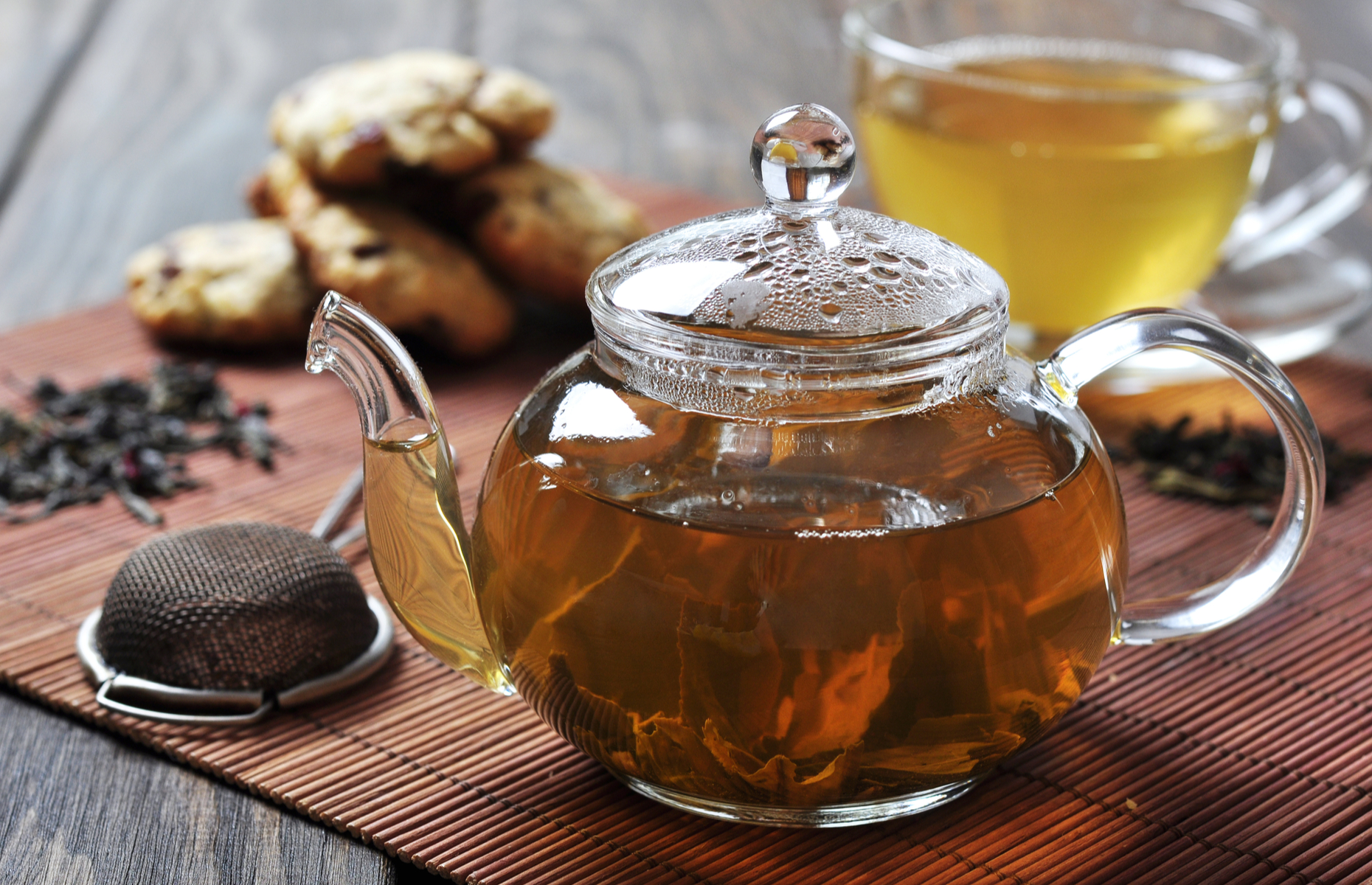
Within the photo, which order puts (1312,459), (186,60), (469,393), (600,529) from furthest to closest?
(186,60), (469,393), (1312,459), (600,529)

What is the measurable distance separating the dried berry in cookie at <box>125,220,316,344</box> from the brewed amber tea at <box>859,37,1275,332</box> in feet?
2.39

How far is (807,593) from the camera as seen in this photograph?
764mm

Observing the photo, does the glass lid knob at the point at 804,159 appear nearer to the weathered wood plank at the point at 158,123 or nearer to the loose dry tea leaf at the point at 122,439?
the loose dry tea leaf at the point at 122,439

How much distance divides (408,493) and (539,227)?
32.3 inches

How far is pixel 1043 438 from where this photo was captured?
853 millimetres

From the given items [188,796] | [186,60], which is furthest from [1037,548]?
[186,60]

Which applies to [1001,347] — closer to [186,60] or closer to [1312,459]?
[1312,459]

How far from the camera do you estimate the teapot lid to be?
79 centimetres

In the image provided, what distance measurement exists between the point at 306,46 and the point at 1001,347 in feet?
7.74

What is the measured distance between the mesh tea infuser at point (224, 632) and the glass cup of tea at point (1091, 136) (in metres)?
0.90

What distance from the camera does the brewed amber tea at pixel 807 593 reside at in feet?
2.52

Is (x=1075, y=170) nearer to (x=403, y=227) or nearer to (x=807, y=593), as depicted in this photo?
(x=403, y=227)

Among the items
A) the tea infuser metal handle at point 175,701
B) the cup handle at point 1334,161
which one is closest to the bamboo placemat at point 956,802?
the tea infuser metal handle at point 175,701

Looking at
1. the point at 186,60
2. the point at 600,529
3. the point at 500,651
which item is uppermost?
the point at 600,529
